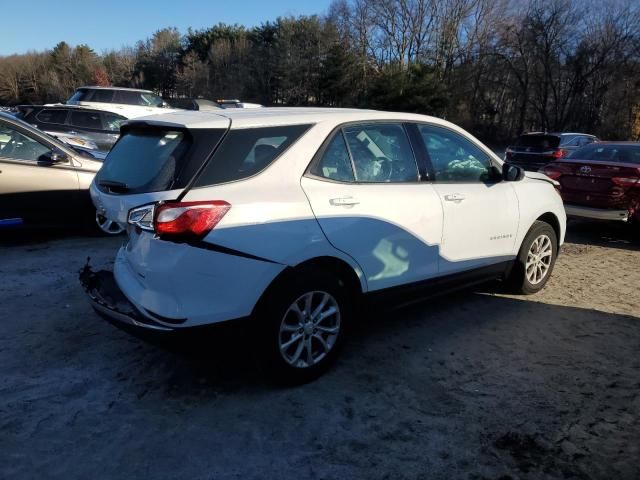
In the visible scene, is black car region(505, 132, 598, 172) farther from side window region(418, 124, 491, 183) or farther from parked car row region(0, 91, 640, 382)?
side window region(418, 124, 491, 183)

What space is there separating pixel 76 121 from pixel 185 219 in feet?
39.4

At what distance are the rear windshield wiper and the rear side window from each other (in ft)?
1.91

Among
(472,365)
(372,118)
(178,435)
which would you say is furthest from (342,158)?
(178,435)

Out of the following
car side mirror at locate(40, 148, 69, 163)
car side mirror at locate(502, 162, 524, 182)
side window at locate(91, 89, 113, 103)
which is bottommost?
car side mirror at locate(502, 162, 524, 182)

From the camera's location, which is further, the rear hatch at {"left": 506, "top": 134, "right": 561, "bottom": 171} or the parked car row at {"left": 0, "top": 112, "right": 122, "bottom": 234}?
the rear hatch at {"left": 506, "top": 134, "right": 561, "bottom": 171}

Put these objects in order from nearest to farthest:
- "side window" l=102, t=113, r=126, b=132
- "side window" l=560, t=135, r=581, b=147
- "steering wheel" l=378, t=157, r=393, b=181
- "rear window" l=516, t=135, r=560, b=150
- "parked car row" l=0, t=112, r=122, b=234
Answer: "steering wheel" l=378, t=157, r=393, b=181 < "parked car row" l=0, t=112, r=122, b=234 < "side window" l=102, t=113, r=126, b=132 < "rear window" l=516, t=135, r=560, b=150 < "side window" l=560, t=135, r=581, b=147

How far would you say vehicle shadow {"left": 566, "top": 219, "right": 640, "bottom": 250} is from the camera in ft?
25.4

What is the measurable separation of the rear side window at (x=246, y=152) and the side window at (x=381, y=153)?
0.48 m

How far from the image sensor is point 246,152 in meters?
3.17

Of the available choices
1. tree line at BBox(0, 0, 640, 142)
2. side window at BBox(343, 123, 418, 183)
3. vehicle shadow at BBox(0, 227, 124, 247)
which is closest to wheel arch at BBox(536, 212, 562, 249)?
side window at BBox(343, 123, 418, 183)

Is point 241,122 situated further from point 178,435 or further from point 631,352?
point 631,352

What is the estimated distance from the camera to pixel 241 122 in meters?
3.24

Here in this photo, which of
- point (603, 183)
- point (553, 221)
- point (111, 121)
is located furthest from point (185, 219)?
point (111, 121)

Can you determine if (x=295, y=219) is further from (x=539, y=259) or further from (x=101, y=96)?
(x=101, y=96)
